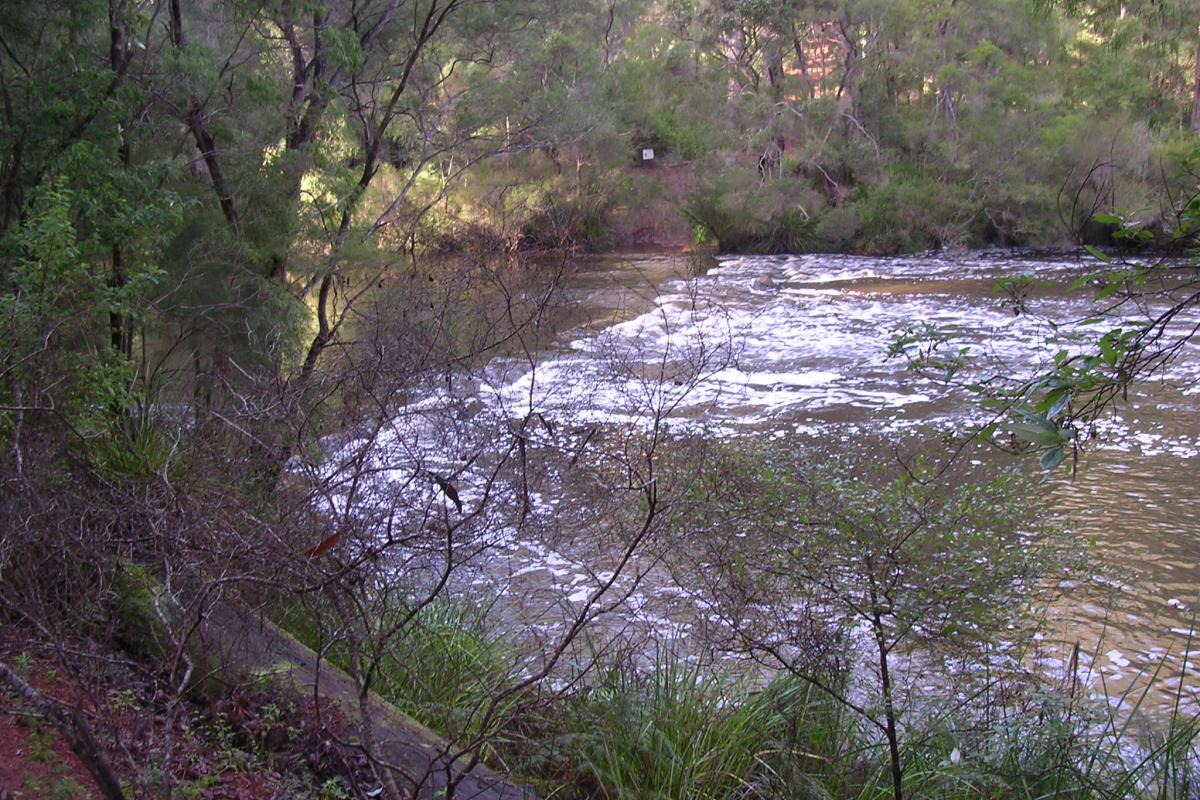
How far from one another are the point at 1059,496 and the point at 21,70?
25.7 feet

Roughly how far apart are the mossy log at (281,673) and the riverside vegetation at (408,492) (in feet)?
0.13

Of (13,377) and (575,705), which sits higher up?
(13,377)

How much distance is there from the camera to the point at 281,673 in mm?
4102

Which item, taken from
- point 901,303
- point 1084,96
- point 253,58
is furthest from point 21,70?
point 1084,96

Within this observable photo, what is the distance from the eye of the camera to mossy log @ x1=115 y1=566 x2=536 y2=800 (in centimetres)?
361

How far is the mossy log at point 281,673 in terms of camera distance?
3.61 m

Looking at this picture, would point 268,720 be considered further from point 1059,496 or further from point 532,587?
point 1059,496

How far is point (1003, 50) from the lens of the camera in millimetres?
27156

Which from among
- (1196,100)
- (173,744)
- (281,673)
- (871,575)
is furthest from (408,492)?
(1196,100)

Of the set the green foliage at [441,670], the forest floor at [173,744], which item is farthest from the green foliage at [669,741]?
the forest floor at [173,744]

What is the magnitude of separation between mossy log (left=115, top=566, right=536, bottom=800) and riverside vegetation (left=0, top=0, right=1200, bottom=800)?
0.13 feet

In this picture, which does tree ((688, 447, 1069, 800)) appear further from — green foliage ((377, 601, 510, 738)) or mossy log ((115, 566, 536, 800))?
mossy log ((115, 566, 536, 800))

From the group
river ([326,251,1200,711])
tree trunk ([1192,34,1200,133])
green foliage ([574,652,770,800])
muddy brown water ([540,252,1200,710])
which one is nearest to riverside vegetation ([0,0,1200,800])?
green foliage ([574,652,770,800])

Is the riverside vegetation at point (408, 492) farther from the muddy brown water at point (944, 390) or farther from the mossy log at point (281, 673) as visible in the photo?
the muddy brown water at point (944, 390)
